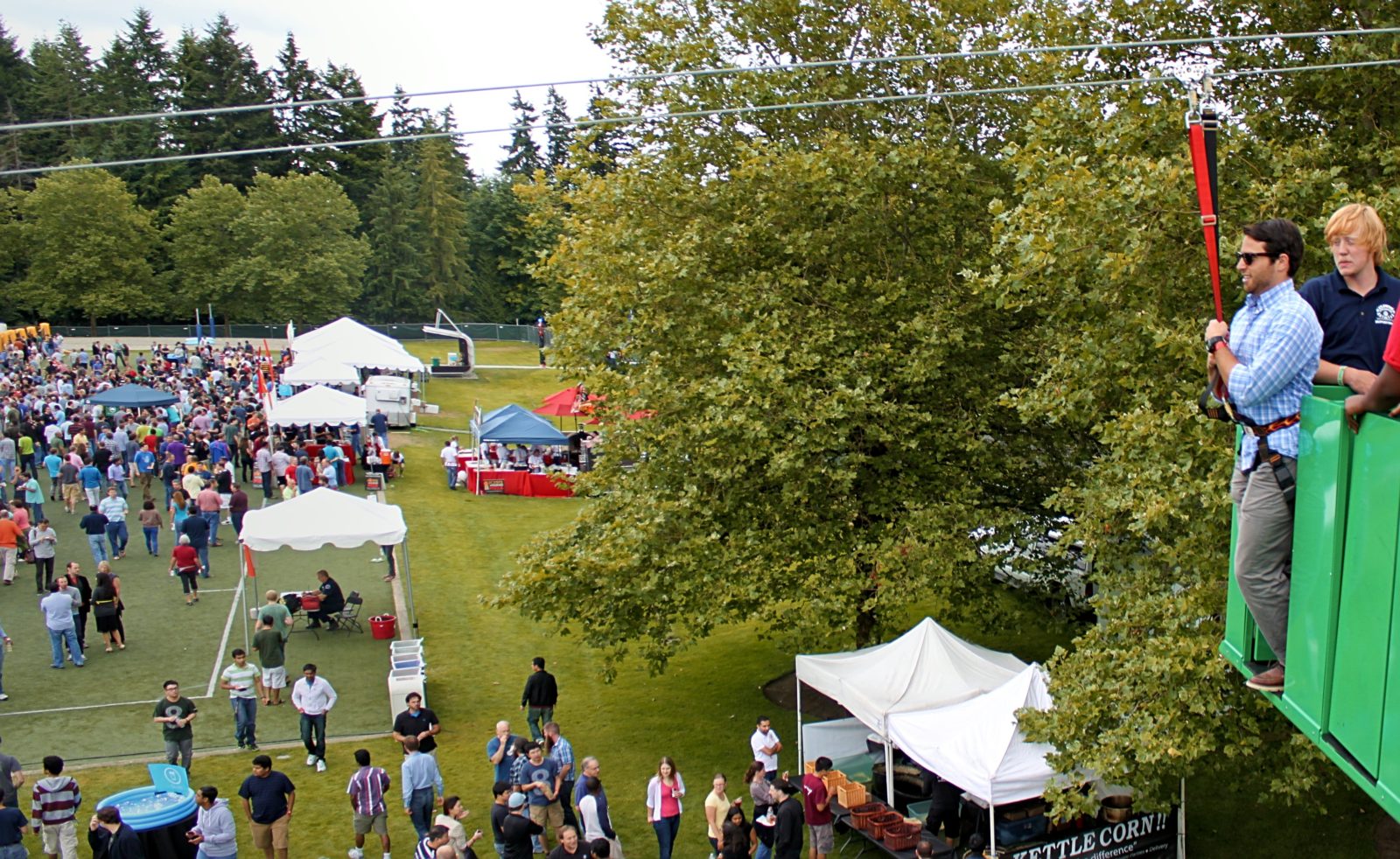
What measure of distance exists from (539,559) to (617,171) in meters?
5.97

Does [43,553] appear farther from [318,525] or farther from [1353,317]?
[1353,317]

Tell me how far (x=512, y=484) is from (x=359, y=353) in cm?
700

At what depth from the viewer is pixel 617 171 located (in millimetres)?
19500

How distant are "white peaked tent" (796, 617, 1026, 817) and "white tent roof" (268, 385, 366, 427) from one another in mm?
19125

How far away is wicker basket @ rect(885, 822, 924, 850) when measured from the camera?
14.3m

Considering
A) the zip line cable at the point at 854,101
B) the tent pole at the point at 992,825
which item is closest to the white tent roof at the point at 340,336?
the zip line cable at the point at 854,101

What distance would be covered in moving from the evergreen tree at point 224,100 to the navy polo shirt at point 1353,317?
258ft

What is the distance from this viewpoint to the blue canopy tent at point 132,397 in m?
33.2

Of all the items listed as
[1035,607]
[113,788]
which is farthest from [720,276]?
[113,788]

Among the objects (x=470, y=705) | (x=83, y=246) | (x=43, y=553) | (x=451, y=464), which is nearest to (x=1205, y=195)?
(x=470, y=705)

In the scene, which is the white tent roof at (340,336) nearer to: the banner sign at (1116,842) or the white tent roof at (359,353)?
the white tent roof at (359,353)

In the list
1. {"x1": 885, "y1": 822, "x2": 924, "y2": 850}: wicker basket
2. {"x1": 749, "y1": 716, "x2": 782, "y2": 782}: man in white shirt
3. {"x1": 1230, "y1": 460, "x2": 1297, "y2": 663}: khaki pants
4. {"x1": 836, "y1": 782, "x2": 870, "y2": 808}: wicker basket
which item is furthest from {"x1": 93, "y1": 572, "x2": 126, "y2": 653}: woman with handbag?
A: {"x1": 1230, "y1": 460, "x2": 1297, "y2": 663}: khaki pants

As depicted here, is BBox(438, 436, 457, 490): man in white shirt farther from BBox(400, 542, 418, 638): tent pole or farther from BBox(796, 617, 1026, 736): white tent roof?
BBox(796, 617, 1026, 736): white tent roof

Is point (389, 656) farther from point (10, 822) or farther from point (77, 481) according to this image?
point (77, 481)
